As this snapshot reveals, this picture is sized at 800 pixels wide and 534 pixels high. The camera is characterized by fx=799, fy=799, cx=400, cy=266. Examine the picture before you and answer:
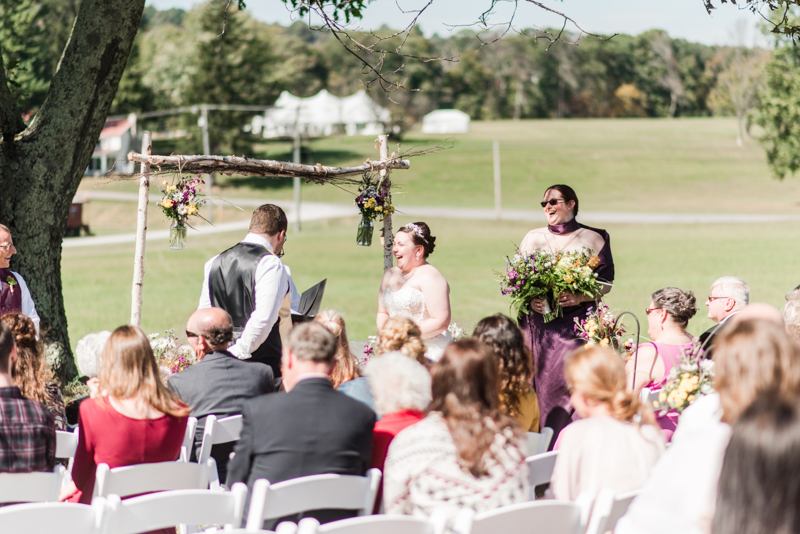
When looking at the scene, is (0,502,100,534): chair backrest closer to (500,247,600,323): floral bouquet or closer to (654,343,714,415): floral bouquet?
(654,343,714,415): floral bouquet

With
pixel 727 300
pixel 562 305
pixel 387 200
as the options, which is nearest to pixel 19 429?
pixel 562 305

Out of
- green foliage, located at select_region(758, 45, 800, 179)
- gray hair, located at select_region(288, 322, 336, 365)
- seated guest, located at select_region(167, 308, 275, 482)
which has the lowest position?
seated guest, located at select_region(167, 308, 275, 482)

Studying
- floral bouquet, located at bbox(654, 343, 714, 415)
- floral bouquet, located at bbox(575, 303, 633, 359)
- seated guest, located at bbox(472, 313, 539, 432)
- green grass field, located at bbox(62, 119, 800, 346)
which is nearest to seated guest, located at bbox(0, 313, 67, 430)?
seated guest, located at bbox(472, 313, 539, 432)

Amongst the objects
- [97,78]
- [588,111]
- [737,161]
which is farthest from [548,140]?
[97,78]

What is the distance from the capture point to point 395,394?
3.58m

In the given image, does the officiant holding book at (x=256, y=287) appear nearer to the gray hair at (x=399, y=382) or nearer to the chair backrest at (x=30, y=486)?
the gray hair at (x=399, y=382)

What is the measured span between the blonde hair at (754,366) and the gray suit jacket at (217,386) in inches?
106

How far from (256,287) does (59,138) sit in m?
3.13

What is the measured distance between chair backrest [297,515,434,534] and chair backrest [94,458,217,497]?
3.31 feet

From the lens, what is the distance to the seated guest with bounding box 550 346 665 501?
3.22 meters

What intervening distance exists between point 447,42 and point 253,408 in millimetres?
162561

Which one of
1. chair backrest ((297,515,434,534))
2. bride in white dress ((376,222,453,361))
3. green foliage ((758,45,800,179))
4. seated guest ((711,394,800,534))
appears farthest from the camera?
green foliage ((758,45,800,179))

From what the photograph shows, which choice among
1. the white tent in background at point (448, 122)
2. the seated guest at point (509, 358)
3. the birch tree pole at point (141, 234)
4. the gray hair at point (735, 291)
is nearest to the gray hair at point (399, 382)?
the seated guest at point (509, 358)

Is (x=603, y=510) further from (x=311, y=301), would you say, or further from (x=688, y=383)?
(x=311, y=301)
